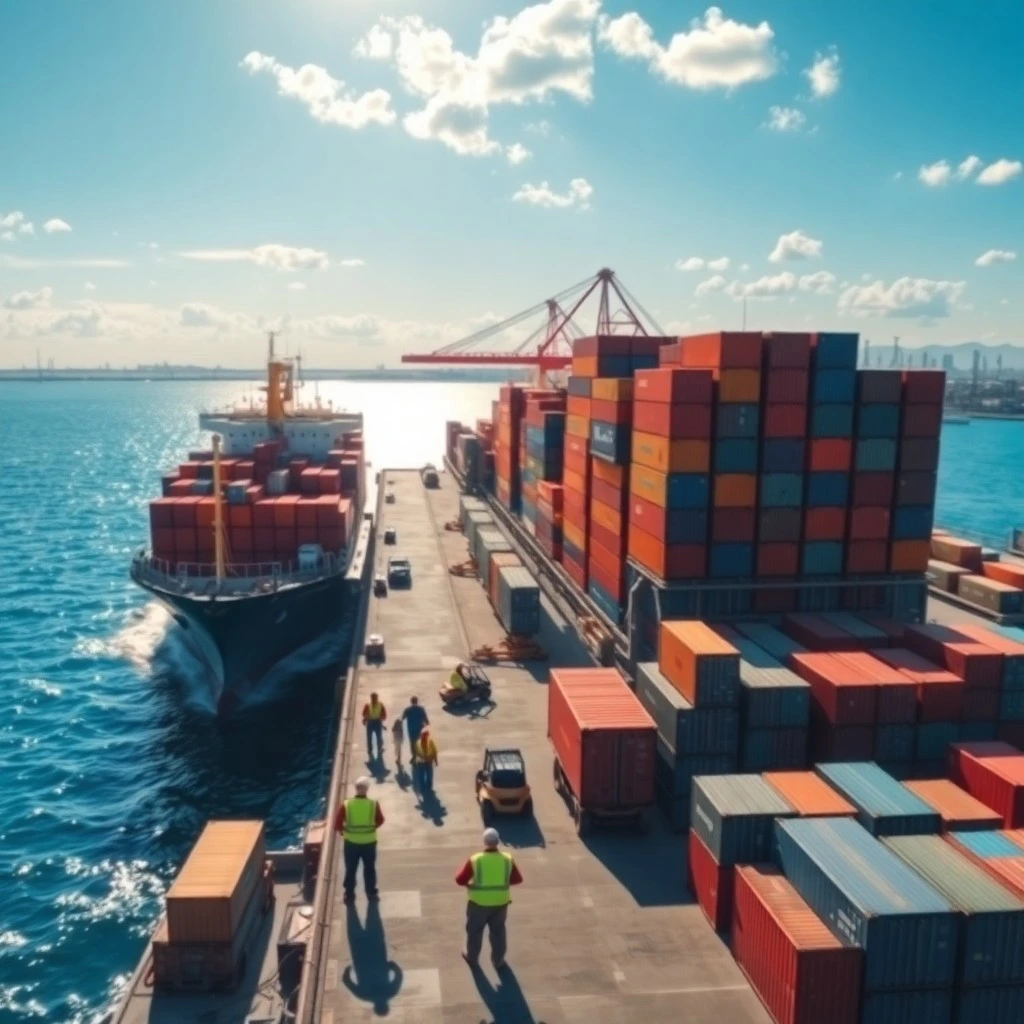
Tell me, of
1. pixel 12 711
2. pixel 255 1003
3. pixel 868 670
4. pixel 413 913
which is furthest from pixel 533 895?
pixel 12 711

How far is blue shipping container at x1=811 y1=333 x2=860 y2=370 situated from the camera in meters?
28.4

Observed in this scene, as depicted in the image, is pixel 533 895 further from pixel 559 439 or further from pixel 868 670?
pixel 559 439

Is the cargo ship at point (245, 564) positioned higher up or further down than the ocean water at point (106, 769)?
higher up

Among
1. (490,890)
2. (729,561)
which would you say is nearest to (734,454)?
(729,561)

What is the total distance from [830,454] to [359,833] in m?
19.3

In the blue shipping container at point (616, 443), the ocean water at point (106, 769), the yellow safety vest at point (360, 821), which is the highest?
the blue shipping container at point (616, 443)

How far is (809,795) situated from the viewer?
17703mm

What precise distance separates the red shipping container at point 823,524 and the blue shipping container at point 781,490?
648 millimetres

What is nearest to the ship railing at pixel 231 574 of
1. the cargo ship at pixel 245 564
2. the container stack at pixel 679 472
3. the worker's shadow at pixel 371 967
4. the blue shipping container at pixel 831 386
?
the cargo ship at pixel 245 564

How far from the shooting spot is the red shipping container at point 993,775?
1886 cm

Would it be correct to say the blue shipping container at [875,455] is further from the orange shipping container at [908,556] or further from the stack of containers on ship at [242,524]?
the stack of containers on ship at [242,524]

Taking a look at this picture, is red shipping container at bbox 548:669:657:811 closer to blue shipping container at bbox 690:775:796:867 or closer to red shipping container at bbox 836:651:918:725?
blue shipping container at bbox 690:775:796:867

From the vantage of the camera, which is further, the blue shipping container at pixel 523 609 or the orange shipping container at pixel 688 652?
the blue shipping container at pixel 523 609

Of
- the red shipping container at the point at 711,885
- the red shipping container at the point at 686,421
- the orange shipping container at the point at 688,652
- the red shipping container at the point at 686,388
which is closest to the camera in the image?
the red shipping container at the point at 711,885
